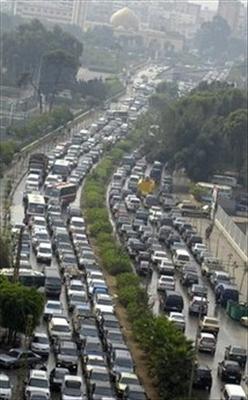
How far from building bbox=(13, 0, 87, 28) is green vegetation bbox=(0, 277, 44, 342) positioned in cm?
8485

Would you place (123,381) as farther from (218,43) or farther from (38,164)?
(218,43)

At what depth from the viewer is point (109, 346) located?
17891 millimetres

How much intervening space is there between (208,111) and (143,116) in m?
9.24

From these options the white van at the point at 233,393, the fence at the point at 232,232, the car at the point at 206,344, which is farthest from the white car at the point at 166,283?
the white van at the point at 233,393

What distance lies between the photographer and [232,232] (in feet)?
91.9

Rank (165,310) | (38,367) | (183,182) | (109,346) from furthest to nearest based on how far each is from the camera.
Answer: (183,182) → (165,310) → (109,346) → (38,367)

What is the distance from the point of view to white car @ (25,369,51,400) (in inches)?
601

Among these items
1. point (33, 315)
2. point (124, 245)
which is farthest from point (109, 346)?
point (124, 245)

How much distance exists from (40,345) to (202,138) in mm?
20884

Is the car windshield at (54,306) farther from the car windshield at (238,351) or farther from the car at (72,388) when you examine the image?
the car at (72,388)

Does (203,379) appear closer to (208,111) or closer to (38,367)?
(38,367)

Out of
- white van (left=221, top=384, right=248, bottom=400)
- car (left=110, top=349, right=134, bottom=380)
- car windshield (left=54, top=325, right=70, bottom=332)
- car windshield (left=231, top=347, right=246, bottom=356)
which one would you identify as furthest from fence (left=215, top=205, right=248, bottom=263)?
white van (left=221, top=384, right=248, bottom=400)

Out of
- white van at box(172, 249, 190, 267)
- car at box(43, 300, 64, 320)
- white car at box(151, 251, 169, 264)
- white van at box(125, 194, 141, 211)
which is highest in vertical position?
car at box(43, 300, 64, 320)

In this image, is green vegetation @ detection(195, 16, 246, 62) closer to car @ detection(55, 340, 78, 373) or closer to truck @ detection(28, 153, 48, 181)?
truck @ detection(28, 153, 48, 181)
